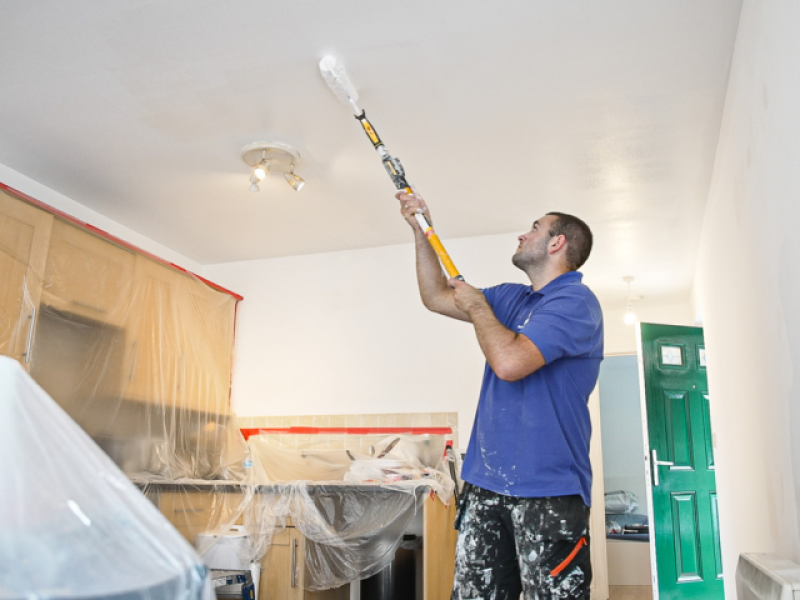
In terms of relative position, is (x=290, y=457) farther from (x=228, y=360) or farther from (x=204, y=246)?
(x=204, y=246)

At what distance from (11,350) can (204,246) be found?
1.63 metres

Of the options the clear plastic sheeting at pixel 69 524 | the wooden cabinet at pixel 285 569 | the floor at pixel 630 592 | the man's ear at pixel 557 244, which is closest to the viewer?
the clear plastic sheeting at pixel 69 524

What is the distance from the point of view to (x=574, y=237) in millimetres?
1834

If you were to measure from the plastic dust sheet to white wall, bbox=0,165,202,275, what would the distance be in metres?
0.42

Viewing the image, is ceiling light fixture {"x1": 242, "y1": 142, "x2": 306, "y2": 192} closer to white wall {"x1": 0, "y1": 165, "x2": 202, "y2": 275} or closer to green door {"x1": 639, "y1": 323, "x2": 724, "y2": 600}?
white wall {"x1": 0, "y1": 165, "x2": 202, "y2": 275}

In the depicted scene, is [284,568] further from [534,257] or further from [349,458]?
[534,257]

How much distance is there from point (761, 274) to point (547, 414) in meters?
0.93

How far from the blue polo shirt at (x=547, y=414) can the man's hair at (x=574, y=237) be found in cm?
19

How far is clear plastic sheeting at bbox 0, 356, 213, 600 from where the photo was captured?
0.60 meters

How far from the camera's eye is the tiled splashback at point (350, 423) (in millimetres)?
3768

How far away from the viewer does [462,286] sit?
1.69 m

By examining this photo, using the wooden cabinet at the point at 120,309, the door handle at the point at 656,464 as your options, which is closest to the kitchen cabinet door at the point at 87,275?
the wooden cabinet at the point at 120,309

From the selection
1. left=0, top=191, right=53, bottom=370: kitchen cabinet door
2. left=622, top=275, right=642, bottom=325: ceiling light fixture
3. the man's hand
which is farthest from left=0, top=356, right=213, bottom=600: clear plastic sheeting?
left=622, top=275, right=642, bottom=325: ceiling light fixture

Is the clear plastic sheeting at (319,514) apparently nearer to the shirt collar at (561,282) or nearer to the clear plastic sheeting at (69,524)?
the shirt collar at (561,282)
